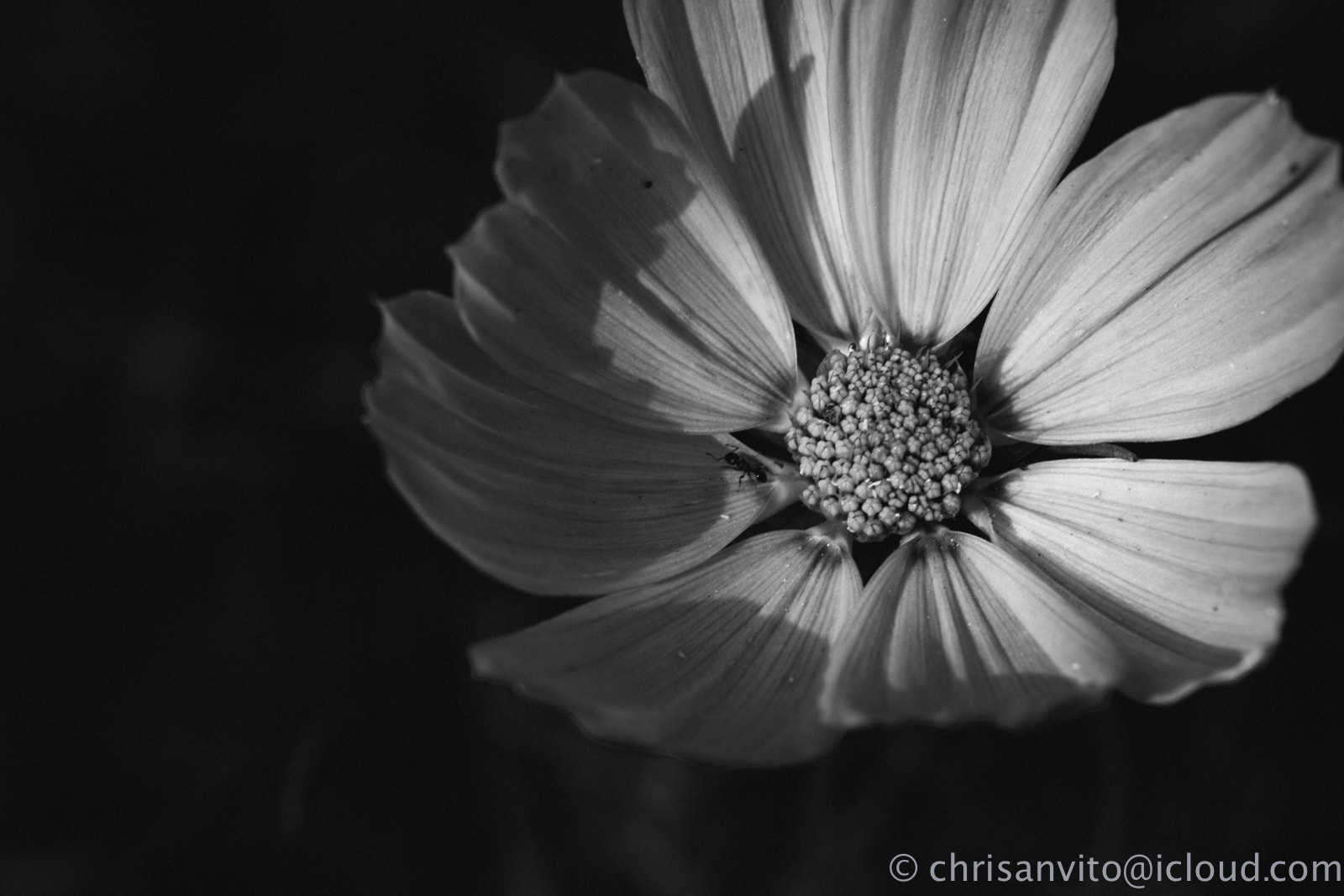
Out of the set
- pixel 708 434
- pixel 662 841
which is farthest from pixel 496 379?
pixel 662 841

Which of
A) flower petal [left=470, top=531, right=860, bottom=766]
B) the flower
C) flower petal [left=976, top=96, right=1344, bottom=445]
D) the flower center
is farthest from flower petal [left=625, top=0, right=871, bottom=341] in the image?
flower petal [left=470, top=531, right=860, bottom=766]

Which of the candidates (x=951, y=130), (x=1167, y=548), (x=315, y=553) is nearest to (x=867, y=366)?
(x=951, y=130)

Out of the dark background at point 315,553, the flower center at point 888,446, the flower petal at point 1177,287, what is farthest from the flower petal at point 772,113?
the dark background at point 315,553

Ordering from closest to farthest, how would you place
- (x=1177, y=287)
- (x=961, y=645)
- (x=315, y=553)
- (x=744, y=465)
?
1. (x=961, y=645)
2. (x=1177, y=287)
3. (x=744, y=465)
4. (x=315, y=553)

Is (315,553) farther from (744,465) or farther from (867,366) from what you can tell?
(867,366)

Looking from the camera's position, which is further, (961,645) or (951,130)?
(951,130)

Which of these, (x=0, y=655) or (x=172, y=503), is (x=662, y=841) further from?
(x=0, y=655)
